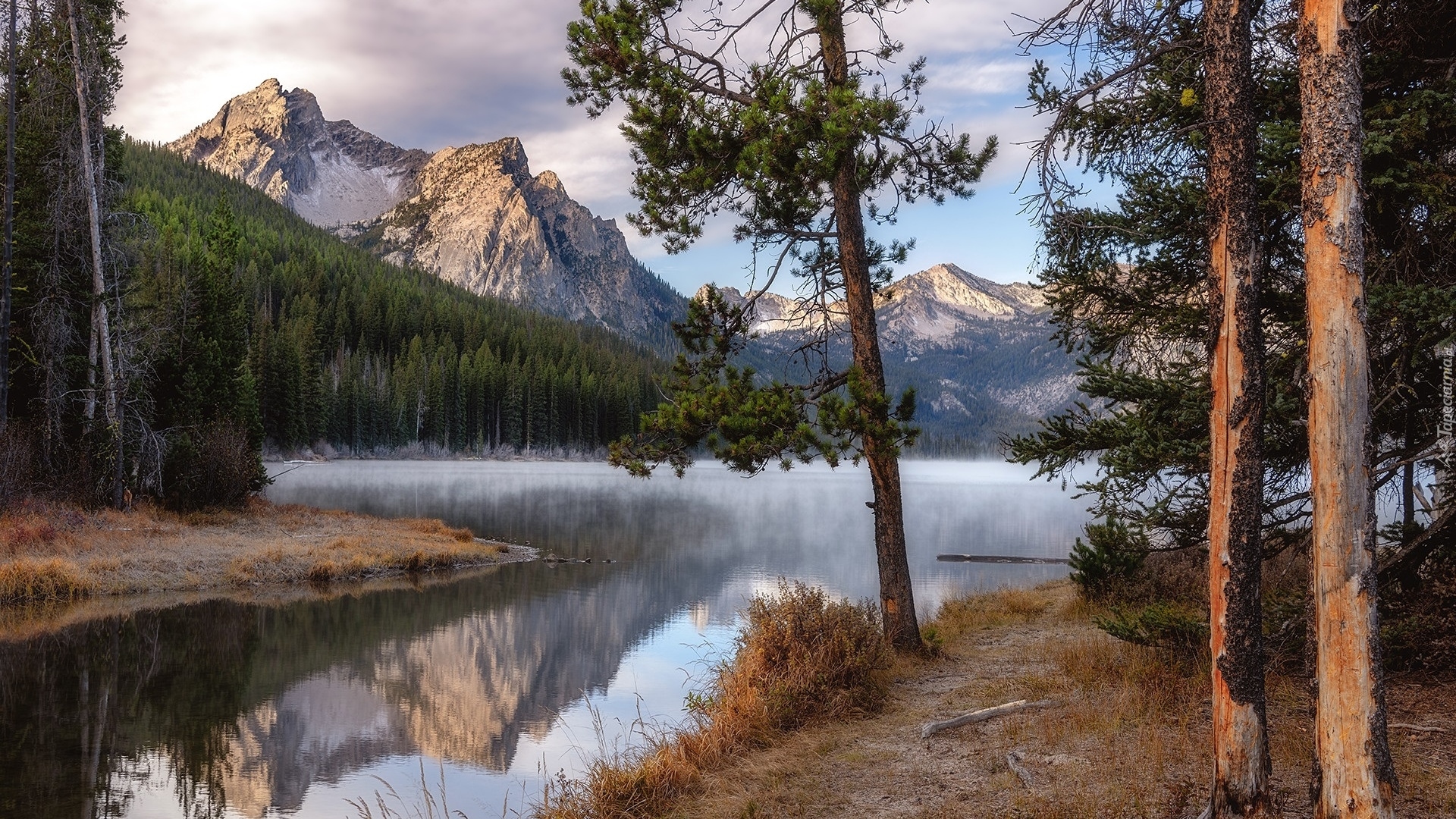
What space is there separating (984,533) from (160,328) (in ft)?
108

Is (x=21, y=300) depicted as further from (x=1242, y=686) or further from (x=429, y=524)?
(x=1242, y=686)

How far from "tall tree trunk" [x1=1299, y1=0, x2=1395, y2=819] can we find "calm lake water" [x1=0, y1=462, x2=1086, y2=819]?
6.14 meters


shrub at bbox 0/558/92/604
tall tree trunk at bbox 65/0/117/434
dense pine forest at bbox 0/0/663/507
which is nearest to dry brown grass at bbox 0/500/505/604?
shrub at bbox 0/558/92/604

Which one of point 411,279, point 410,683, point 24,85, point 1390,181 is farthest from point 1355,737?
point 411,279

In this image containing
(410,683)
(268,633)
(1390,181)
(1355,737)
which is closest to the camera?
(1355,737)

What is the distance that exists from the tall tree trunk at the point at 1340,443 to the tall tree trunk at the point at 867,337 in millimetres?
6413

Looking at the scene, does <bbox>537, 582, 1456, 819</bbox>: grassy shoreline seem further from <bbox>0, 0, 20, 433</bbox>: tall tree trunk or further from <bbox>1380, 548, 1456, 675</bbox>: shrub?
<bbox>0, 0, 20, 433</bbox>: tall tree trunk

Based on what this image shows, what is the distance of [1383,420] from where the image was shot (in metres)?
8.26

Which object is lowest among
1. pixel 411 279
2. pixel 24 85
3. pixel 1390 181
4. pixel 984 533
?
pixel 984 533

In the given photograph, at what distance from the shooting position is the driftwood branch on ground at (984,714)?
8453 mm

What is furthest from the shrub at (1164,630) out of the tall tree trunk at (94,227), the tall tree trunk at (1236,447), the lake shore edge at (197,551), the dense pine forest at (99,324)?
the tall tree trunk at (94,227)

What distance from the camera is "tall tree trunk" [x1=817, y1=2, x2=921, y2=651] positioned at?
37.7 ft

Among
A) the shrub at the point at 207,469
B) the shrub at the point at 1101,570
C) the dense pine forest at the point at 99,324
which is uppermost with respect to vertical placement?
the dense pine forest at the point at 99,324

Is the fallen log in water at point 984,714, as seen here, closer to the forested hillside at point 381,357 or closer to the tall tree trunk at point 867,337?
the tall tree trunk at point 867,337
